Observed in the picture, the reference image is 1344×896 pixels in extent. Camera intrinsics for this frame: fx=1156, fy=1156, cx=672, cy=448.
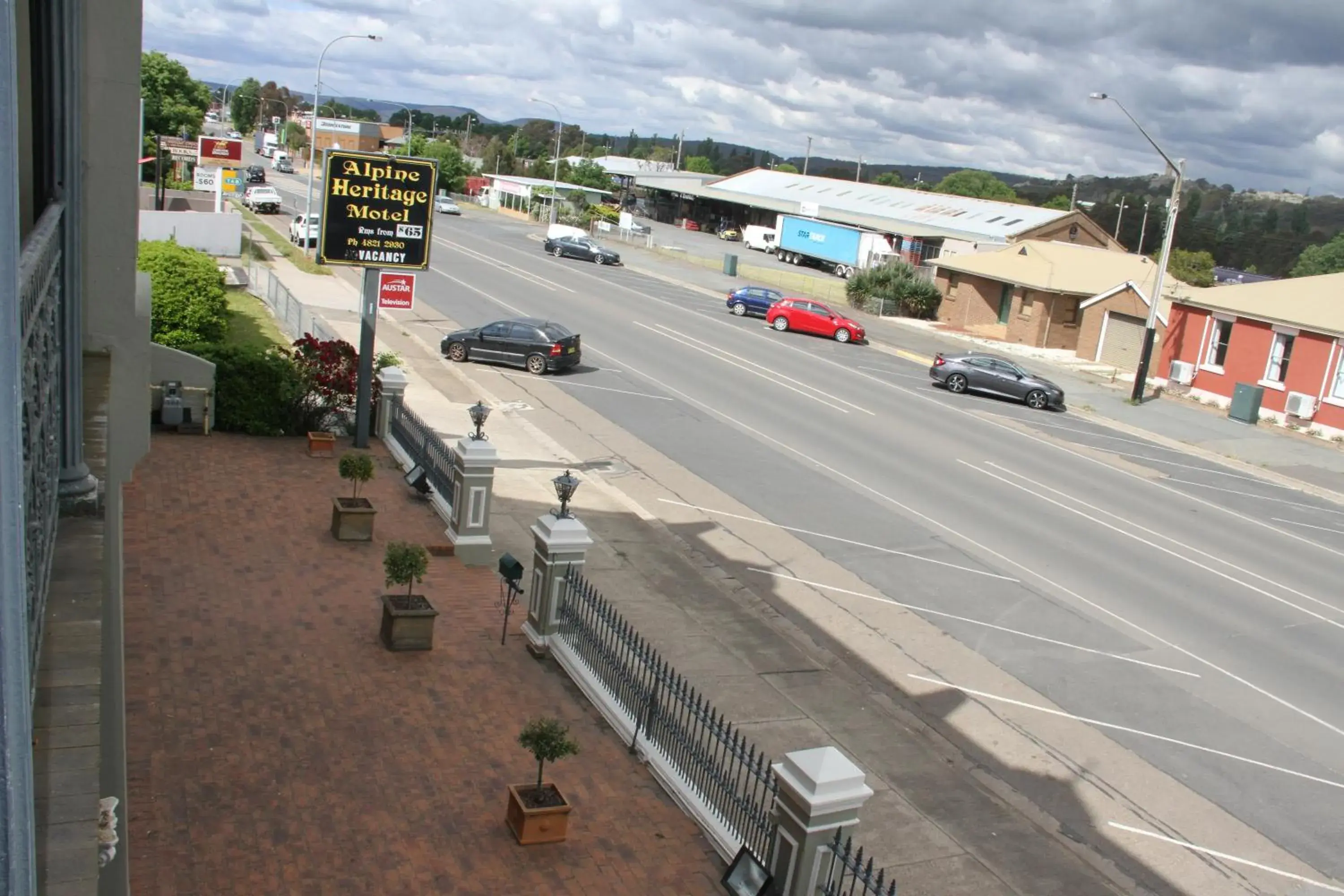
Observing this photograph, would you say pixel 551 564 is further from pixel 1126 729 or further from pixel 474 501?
pixel 1126 729

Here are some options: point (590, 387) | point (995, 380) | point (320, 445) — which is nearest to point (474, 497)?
point (320, 445)

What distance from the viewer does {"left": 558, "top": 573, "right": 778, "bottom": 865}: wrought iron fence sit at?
891 cm

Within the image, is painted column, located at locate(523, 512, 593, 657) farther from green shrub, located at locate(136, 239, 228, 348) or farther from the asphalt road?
green shrub, located at locate(136, 239, 228, 348)

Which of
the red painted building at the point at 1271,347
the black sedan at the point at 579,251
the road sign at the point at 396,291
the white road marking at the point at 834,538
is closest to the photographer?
the white road marking at the point at 834,538

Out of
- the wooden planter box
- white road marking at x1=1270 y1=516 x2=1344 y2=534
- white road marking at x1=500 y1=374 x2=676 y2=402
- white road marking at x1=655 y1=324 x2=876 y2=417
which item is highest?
the wooden planter box

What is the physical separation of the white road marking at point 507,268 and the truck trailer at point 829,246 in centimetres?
2194

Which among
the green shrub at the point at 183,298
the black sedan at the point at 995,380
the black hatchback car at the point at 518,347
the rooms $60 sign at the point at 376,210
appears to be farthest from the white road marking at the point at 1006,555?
the green shrub at the point at 183,298

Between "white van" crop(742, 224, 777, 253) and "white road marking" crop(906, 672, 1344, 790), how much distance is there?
223 feet

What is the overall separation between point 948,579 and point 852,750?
6.69 metres

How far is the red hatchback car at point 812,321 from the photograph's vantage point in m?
44.1

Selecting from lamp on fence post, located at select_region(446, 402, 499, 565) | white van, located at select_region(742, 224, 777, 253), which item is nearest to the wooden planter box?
lamp on fence post, located at select_region(446, 402, 499, 565)

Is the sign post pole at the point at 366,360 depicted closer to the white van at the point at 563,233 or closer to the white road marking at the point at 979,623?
the white road marking at the point at 979,623

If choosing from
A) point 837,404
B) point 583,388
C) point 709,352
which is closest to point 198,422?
point 583,388

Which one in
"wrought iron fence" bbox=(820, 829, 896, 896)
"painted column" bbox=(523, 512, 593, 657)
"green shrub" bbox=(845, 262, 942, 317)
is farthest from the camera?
"green shrub" bbox=(845, 262, 942, 317)
